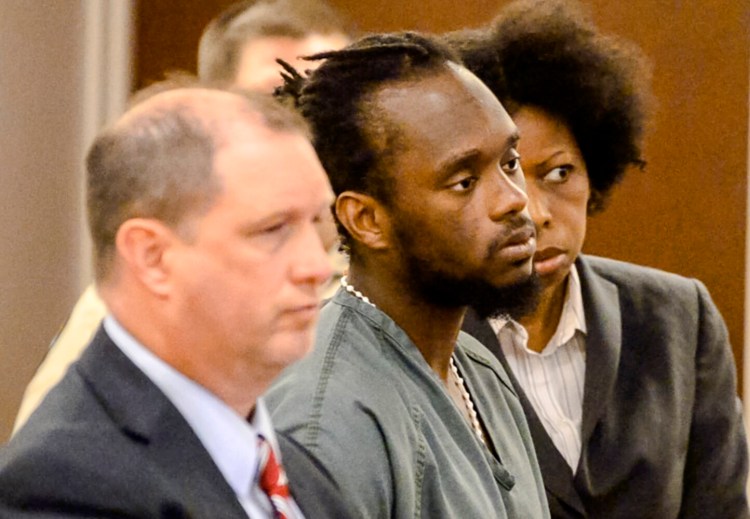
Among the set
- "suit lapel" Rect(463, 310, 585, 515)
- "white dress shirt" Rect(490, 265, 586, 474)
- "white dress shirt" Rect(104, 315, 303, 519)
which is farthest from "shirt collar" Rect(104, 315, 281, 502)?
"white dress shirt" Rect(490, 265, 586, 474)

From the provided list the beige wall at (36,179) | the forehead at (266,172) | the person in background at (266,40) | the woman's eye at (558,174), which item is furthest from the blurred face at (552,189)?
the beige wall at (36,179)

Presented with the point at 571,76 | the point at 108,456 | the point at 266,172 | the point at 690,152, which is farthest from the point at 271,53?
the point at 108,456

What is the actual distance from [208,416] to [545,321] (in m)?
0.99

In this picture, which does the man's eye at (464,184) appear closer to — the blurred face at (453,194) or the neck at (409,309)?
the blurred face at (453,194)

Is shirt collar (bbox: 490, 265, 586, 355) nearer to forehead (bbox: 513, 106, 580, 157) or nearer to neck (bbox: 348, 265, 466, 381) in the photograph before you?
forehead (bbox: 513, 106, 580, 157)

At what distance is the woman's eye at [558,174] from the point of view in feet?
5.68

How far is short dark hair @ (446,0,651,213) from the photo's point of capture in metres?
1.73

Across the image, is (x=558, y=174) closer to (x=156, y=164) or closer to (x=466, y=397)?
(x=466, y=397)

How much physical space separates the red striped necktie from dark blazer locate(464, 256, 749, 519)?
0.80m

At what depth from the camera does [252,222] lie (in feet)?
2.88

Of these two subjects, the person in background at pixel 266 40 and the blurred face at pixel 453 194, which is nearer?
the blurred face at pixel 453 194

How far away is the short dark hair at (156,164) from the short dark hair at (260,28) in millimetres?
1172

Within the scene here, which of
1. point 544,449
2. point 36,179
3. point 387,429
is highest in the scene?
point 387,429

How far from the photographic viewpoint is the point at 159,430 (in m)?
0.87
